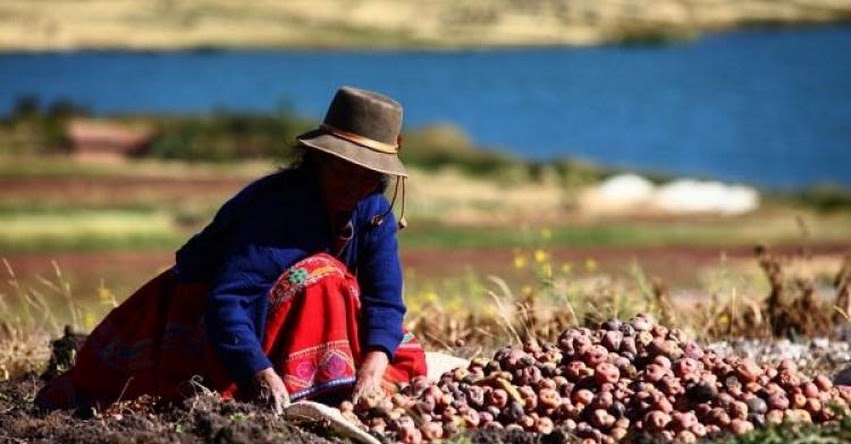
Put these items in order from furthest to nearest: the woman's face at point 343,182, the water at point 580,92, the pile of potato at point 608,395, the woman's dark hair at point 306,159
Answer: the water at point 580,92 → the woman's dark hair at point 306,159 → the woman's face at point 343,182 → the pile of potato at point 608,395

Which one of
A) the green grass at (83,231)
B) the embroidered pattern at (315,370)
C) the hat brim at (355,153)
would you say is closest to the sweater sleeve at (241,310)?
the embroidered pattern at (315,370)

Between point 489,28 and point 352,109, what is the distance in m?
90.9

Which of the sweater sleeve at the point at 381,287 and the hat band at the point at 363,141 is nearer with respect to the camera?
the hat band at the point at 363,141

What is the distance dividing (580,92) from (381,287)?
6577 centimetres

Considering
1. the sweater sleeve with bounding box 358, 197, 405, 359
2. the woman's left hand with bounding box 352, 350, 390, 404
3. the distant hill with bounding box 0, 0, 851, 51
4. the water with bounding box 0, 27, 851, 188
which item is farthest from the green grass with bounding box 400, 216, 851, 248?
the distant hill with bounding box 0, 0, 851, 51

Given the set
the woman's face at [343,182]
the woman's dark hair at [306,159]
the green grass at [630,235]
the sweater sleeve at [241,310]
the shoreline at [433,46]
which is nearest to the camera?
the sweater sleeve at [241,310]

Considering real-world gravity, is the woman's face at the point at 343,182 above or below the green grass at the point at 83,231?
above

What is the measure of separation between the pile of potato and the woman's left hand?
7 cm

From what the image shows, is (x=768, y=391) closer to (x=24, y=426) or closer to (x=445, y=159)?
(x=24, y=426)

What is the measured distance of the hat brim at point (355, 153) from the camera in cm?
599

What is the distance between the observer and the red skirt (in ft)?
20.2

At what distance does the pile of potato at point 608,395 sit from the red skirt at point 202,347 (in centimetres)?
23

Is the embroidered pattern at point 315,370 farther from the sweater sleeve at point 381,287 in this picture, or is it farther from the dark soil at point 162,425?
the dark soil at point 162,425

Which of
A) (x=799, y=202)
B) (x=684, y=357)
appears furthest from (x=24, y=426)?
(x=799, y=202)
